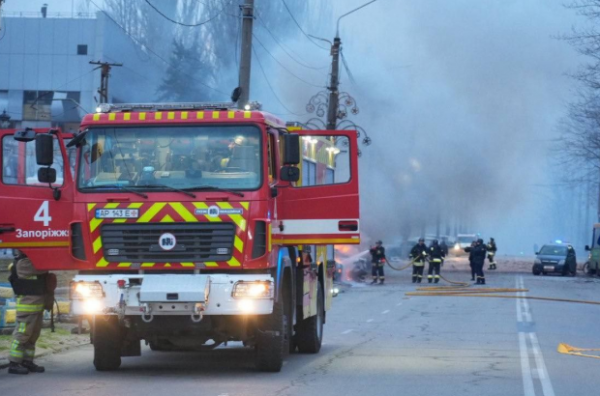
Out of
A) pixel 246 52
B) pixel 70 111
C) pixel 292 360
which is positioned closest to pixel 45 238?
pixel 292 360

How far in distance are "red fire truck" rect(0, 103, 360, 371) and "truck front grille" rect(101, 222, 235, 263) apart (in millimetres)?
11

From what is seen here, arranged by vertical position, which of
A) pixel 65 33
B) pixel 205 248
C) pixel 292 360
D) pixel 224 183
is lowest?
pixel 292 360

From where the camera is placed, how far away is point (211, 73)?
80438 millimetres

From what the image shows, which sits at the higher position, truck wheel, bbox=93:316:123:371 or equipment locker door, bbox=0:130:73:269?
equipment locker door, bbox=0:130:73:269

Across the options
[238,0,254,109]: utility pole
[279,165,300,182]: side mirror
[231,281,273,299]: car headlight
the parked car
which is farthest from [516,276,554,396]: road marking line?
the parked car

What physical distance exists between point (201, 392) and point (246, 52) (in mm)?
11797

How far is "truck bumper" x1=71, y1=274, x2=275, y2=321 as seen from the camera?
10578 millimetres

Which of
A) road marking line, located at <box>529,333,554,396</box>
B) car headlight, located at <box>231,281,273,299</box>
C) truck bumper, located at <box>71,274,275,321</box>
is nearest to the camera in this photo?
road marking line, located at <box>529,333,554,396</box>

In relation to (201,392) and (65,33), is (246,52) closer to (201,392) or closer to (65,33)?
(201,392)

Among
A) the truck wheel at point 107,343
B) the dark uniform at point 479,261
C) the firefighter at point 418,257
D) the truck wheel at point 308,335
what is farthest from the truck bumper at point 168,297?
the firefighter at point 418,257

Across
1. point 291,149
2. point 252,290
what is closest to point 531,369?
point 252,290

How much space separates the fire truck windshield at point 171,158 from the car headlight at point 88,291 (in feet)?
3.39

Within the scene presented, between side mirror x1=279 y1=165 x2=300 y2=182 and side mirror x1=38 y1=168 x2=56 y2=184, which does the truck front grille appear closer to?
side mirror x1=38 y1=168 x2=56 y2=184

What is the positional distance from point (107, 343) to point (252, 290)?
1.98 m
